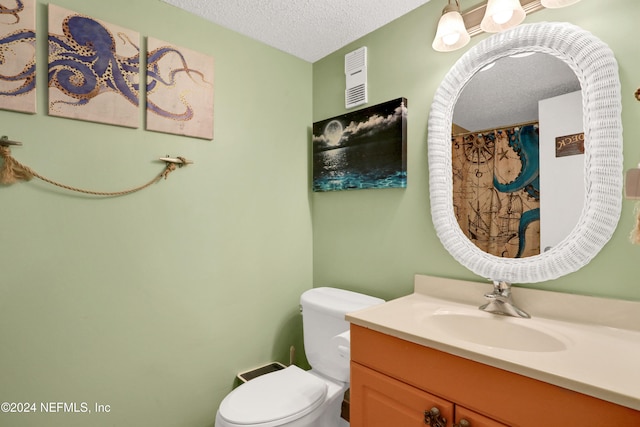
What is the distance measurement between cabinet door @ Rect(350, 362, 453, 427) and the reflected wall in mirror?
678mm

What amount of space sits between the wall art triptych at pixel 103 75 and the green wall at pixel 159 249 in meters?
0.05

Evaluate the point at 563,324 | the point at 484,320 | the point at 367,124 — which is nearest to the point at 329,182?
the point at 367,124

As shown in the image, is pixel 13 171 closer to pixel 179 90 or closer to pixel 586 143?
pixel 179 90

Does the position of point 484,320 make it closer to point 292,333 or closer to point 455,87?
point 455,87

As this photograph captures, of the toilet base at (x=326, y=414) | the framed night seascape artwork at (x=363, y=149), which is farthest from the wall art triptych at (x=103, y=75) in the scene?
the toilet base at (x=326, y=414)

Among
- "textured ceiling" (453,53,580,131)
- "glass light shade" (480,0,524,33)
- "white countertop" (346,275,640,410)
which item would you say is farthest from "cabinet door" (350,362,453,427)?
"glass light shade" (480,0,524,33)

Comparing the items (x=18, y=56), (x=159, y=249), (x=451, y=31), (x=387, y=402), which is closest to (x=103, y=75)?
(x=18, y=56)

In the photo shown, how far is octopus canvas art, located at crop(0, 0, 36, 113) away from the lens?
3.84ft

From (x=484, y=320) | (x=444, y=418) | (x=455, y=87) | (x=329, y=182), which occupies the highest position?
(x=455, y=87)

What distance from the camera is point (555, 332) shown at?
1035 mm

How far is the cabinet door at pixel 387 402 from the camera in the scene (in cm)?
95

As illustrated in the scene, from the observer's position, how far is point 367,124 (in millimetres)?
1755

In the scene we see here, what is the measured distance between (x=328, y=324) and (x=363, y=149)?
99 cm

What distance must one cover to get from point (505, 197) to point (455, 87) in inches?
21.7
